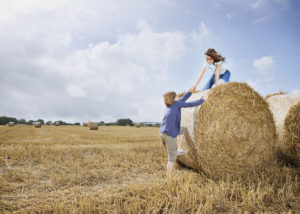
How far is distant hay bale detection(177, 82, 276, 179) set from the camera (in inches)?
163

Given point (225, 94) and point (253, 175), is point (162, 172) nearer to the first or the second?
point (253, 175)

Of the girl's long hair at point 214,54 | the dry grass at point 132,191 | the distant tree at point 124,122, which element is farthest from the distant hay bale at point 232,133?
the distant tree at point 124,122

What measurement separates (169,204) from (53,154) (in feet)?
14.2

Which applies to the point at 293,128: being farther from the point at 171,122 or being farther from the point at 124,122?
the point at 124,122

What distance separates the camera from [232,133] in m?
4.16

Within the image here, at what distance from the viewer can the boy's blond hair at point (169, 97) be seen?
432cm

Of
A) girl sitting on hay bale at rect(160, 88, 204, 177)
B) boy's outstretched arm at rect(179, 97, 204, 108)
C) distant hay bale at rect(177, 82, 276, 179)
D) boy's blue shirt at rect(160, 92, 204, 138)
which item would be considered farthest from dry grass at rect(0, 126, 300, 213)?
boy's outstretched arm at rect(179, 97, 204, 108)

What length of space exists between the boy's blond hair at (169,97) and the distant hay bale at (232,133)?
19.4 inches

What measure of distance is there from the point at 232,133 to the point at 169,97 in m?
1.38

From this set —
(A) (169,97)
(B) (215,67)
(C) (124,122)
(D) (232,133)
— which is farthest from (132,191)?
(C) (124,122)

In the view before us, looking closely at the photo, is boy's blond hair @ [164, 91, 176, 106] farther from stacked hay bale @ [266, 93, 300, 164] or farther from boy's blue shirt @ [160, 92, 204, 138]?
stacked hay bale @ [266, 93, 300, 164]

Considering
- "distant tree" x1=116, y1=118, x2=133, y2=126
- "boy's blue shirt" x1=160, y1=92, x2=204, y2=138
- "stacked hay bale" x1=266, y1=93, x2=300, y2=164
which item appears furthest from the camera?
"distant tree" x1=116, y1=118, x2=133, y2=126

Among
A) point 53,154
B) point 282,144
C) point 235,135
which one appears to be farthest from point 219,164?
point 53,154

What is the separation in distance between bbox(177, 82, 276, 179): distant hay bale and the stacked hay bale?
0.35 metres
